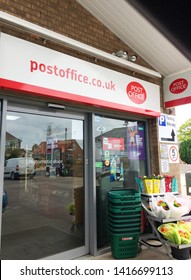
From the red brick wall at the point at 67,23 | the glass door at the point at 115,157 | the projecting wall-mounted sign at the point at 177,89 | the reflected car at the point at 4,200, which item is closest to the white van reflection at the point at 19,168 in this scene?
the reflected car at the point at 4,200

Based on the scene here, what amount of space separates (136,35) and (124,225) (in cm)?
321

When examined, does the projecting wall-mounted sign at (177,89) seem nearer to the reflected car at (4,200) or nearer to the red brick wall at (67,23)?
the red brick wall at (67,23)

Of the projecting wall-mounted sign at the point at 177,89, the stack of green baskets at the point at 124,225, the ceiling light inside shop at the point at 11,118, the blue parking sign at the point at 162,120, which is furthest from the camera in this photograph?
the blue parking sign at the point at 162,120

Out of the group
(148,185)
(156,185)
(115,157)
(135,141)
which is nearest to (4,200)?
(115,157)

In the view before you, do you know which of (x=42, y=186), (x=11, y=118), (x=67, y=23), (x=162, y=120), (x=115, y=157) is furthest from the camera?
(x=162, y=120)

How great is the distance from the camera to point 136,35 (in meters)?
3.94

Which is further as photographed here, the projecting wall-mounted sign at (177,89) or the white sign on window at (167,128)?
the white sign on window at (167,128)

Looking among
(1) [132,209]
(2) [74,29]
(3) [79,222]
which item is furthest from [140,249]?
(2) [74,29]

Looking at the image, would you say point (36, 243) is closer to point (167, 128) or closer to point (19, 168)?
point (19, 168)

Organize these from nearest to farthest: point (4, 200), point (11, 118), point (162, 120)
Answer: point (4, 200)
point (11, 118)
point (162, 120)

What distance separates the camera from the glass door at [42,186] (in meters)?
2.86

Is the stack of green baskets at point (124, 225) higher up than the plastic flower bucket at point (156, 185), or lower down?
lower down

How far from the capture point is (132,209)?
3.24 metres

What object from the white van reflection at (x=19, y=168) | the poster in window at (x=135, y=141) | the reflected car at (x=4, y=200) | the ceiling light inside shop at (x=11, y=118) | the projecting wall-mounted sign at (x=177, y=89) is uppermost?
the projecting wall-mounted sign at (x=177, y=89)
